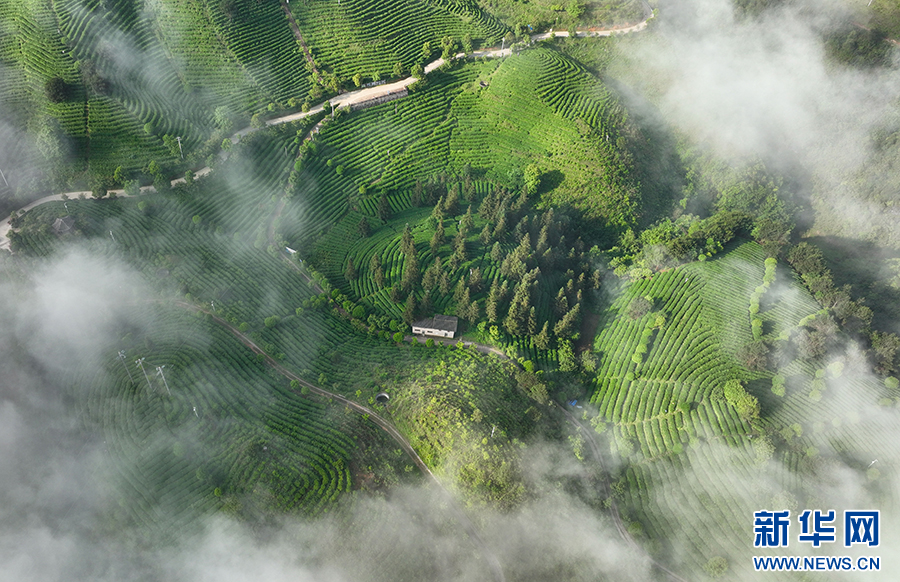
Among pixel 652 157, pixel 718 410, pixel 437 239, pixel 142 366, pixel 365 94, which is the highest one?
pixel 365 94

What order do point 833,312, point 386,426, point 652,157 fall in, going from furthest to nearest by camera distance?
point 652,157, point 833,312, point 386,426

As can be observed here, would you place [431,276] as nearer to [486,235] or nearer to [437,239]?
[437,239]

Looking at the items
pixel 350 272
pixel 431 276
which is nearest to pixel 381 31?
pixel 350 272

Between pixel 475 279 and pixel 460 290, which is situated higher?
pixel 475 279

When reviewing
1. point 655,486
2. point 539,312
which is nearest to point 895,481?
point 655,486

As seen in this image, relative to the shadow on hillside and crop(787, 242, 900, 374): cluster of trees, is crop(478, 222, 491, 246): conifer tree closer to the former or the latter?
the shadow on hillside

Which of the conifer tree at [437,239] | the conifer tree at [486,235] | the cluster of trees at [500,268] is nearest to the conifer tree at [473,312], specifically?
the cluster of trees at [500,268]

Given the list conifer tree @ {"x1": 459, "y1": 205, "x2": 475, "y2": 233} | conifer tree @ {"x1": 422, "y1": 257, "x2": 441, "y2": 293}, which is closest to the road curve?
conifer tree @ {"x1": 459, "y1": 205, "x2": 475, "y2": 233}

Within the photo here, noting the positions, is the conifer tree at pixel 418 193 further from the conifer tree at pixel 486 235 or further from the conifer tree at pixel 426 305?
the conifer tree at pixel 426 305
